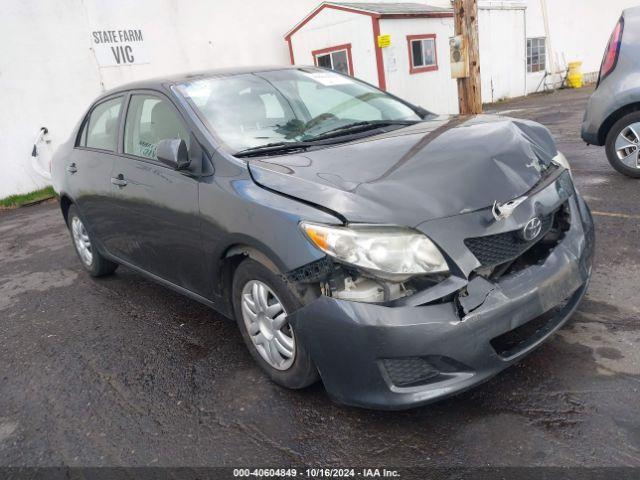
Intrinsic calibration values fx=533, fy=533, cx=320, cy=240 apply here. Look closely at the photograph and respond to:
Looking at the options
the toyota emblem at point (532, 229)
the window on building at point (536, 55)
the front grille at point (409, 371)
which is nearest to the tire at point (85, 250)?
the front grille at point (409, 371)

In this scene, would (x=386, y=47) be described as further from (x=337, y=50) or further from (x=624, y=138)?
(x=624, y=138)

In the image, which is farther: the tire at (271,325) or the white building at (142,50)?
the white building at (142,50)

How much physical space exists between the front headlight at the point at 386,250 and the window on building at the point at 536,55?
65.9 ft

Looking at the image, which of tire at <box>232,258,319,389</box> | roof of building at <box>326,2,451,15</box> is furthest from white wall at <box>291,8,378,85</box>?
tire at <box>232,258,319,389</box>

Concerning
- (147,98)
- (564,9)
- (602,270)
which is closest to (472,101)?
(602,270)

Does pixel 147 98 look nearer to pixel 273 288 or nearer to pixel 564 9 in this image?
pixel 273 288

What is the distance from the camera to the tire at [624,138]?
545 cm

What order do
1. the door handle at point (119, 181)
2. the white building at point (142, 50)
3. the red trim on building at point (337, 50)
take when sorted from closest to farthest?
1. the door handle at point (119, 181)
2. the white building at point (142, 50)
3. the red trim on building at point (337, 50)

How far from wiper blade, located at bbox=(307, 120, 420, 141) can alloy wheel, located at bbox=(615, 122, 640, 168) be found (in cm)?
324

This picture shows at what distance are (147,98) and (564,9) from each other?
21884 millimetres

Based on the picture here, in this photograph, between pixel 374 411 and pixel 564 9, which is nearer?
pixel 374 411

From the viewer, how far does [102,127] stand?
431 centimetres

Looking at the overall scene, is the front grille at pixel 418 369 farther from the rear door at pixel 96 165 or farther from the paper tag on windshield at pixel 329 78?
the rear door at pixel 96 165

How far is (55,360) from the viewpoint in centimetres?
360
